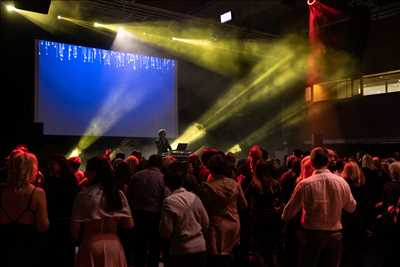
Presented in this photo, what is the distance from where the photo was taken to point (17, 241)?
10.0 ft

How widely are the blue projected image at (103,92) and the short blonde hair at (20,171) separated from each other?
330 inches

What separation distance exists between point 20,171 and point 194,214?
1.24 meters

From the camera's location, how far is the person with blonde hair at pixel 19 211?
9.86 feet

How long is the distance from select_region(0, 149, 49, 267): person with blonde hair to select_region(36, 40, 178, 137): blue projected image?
27.6 ft

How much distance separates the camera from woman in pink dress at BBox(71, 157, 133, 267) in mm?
2850

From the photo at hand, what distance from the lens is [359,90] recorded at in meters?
14.0

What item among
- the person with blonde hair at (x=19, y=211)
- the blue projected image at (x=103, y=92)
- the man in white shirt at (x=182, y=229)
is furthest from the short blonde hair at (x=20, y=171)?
the blue projected image at (x=103, y=92)

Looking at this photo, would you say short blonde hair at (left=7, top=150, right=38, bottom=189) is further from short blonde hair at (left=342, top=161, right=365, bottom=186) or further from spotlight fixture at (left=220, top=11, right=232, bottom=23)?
spotlight fixture at (left=220, top=11, right=232, bottom=23)

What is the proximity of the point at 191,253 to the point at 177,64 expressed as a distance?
11.5 m

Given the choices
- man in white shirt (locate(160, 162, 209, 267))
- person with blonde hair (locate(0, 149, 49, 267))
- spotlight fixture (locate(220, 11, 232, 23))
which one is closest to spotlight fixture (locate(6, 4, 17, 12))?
spotlight fixture (locate(220, 11, 232, 23))

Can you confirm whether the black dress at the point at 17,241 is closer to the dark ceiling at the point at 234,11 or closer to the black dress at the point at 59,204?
the black dress at the point at 59,204

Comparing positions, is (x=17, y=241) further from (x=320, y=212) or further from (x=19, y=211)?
(x=320, y=212)

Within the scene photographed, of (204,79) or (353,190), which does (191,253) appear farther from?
(204,79)

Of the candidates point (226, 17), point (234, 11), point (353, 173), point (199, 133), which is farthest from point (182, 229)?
point (234, 11)
